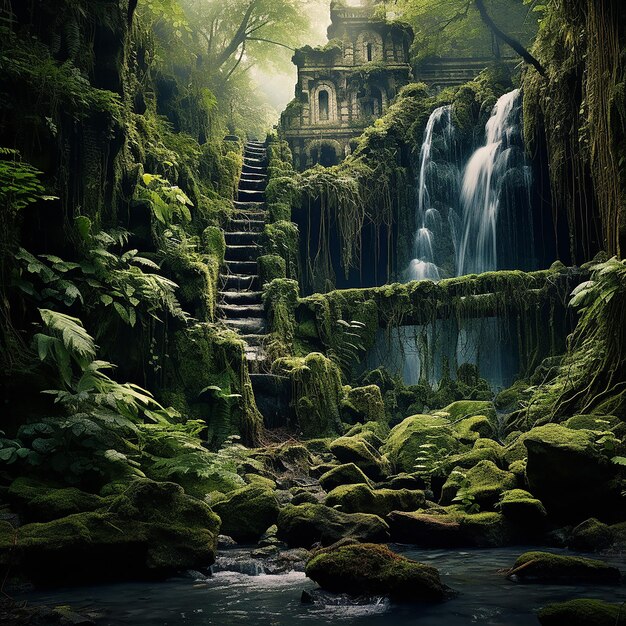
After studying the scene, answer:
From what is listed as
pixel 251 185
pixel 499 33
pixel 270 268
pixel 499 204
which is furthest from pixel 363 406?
pixel 251 185

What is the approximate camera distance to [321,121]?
3200cm

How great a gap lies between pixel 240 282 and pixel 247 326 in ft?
6.80

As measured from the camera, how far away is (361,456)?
10.0 meters

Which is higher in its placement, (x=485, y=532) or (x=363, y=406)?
(x=363, y=406)

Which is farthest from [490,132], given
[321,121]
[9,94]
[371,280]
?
[9,94]

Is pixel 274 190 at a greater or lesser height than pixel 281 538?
greater

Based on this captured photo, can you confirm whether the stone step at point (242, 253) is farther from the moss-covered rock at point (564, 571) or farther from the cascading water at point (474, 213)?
the moss-covered rock at point (564, 571)

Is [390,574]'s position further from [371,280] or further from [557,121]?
[371,280]

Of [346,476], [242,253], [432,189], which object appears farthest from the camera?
[432,189]

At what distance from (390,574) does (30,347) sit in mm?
5260

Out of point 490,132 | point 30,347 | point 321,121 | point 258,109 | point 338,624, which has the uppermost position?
point 258,109

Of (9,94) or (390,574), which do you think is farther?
(9,94)

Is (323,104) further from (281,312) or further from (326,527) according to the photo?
(326,527)

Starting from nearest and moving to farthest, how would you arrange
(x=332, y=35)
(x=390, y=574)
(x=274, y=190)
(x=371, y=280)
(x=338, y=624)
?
(x=338, y=624), (x=390, y=574), (x=274, y=190), (x=371, y=280), (x=332, y=35)
